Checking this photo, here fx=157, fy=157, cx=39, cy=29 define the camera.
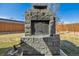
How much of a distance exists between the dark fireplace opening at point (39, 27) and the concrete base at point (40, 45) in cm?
22

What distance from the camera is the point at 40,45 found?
3.88m

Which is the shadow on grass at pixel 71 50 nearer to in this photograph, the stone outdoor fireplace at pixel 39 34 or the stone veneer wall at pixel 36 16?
the stone outdoor fireplace at pixel 39 34

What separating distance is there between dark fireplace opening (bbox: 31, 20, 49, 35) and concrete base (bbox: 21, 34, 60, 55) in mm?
223

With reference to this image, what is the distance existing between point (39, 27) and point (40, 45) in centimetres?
47

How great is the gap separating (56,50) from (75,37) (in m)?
2.39

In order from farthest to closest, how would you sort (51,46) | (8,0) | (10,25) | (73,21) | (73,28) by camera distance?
(10,25) < (73,28) < (73,21) < (8,0) < (51,46)

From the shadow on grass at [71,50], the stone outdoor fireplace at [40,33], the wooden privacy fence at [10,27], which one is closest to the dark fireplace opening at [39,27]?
the stone outdoor fireplace at [40,33]

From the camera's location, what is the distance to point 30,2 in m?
4.13

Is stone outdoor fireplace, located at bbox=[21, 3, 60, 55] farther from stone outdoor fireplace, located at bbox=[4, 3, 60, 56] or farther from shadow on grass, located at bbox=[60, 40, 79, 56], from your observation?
shadow on grass, located at bbox=[60, 40, 79, 56]

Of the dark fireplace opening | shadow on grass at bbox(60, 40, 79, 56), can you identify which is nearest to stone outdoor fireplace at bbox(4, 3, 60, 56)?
the dark fireplace opening

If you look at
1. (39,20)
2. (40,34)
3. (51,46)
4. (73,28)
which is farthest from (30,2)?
(73,28)

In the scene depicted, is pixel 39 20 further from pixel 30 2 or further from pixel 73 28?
pixel 73 28

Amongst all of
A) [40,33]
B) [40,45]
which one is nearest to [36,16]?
[40,33]

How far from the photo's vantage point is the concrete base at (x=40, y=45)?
3854mm
